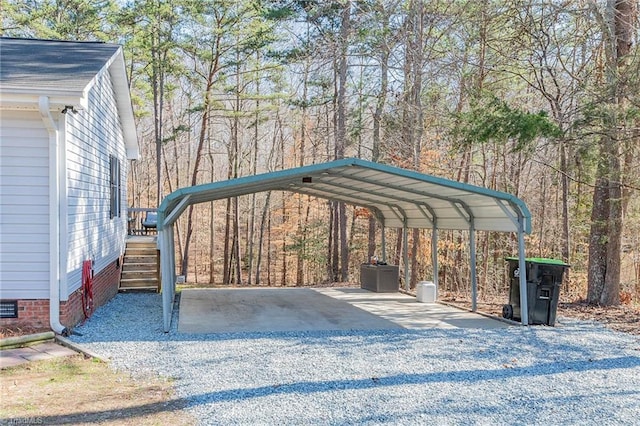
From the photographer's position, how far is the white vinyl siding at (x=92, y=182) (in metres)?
6.93

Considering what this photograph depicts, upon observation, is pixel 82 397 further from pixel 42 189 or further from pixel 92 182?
pixel 92 182

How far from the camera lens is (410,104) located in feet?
47.0

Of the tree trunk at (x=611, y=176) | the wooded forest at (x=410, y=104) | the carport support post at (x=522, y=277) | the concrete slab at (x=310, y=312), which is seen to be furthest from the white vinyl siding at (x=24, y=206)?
the tree trunk at (x=611, y=176)

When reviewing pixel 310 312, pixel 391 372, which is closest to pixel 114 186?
pixel 310 312

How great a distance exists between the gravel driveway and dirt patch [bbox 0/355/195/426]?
226 mm

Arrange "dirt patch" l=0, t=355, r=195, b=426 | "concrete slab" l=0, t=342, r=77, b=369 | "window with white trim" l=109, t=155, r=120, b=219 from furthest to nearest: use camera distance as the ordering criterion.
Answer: "window with white trim" l=109, t=155, r=120, b=219 → "concrete slab" l=0, t=342, r=77, b=369 → "dirt patch" l=0, t=355, r=195, b=426

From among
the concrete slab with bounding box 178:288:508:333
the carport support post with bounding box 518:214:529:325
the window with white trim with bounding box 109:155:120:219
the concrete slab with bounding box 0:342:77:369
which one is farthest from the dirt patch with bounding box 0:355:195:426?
the window with white trim with bounding box 109:155:120:219

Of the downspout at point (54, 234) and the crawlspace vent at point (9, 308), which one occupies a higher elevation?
the downspout at point (54, 234)

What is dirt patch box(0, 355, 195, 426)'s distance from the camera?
391 centimetres

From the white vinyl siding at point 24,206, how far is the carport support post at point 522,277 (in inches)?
262

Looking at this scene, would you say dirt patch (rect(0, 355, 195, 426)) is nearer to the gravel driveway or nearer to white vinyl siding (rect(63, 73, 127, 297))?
the gravel driveway

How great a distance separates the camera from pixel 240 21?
18.8 meters

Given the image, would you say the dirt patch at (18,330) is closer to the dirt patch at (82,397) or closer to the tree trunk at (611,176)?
the dirt patch at (82,397)

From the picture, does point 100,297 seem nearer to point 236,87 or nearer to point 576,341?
point 576,341
